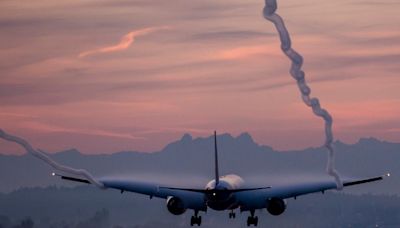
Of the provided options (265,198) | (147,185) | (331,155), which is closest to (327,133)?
(331,155)

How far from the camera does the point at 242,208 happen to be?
177375 mm

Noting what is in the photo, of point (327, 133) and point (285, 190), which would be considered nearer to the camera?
point (327, 133)

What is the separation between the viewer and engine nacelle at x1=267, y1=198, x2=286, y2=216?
178 m

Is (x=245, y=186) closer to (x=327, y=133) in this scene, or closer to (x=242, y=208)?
(x=242, y=208)

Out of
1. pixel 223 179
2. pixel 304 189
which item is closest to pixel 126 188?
pixel 223 179

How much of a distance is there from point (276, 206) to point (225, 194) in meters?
12.2

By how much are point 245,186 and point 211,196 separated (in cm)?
1657

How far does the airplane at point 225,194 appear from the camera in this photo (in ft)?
555

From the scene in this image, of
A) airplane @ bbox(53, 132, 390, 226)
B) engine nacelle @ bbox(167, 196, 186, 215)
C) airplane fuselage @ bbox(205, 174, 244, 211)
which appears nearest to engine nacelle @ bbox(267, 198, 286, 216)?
airplane @ bbox(53, 132, 390, 226)

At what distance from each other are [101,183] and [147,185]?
7790 millimetres

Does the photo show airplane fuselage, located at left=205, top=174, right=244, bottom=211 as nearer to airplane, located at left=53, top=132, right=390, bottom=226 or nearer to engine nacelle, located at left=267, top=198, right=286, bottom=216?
airplane, located at left=53, top=132, right=390, bottom=226

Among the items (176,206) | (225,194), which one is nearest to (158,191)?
(176,206)

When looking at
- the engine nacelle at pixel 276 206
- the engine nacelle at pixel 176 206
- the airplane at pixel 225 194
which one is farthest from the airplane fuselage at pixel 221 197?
the engine nacelle at pixel 176 206

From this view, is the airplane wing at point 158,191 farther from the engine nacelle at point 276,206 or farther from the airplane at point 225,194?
the engine nacelle at point 276,206
